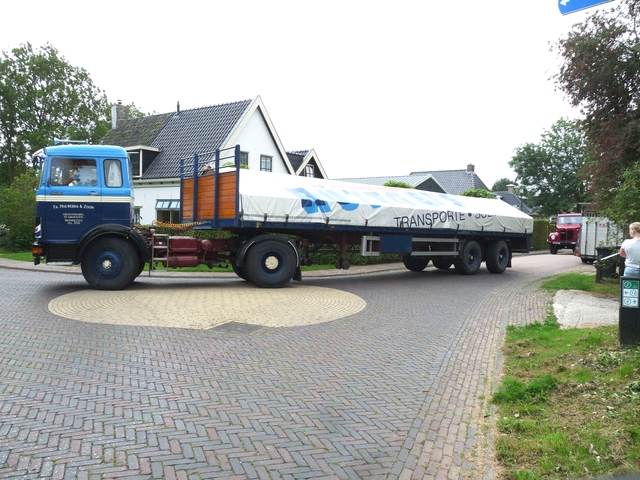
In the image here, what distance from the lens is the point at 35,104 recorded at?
43000 mm

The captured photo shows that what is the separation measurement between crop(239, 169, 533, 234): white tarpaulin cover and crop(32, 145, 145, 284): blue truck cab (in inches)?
106

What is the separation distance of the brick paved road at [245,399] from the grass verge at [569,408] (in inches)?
10.6

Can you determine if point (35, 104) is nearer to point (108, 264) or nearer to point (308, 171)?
point (308, 171)

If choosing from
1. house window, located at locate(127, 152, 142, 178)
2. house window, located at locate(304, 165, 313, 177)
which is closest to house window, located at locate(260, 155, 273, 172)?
house window, located at locate(304, 165, 313, 177)

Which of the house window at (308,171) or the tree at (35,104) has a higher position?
the tree at (35,104)

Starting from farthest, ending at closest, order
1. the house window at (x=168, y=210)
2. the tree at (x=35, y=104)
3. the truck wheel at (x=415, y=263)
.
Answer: the tree at (x=35, y=104) → the house window at (x=168, y=210) → the truck wheel at (x=415, y=263)

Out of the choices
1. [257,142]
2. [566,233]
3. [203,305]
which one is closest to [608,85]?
[203,305]

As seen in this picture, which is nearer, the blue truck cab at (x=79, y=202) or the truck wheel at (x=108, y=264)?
the blue truck cab at (x=79, y=202)

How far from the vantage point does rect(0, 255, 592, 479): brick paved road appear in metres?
3.71

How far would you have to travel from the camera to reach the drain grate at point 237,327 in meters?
7.82

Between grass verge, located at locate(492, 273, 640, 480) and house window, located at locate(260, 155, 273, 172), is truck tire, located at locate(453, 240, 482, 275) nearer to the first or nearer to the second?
grass verge, located at locate(492, 273, 640, 480)

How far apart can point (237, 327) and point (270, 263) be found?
4660 millimetres

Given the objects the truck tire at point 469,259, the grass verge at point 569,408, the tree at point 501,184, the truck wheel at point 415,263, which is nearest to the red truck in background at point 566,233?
the truck tire at point 469,259

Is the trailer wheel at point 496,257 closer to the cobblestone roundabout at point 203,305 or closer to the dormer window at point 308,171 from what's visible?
the cobblestone roundabout at point 203,305
